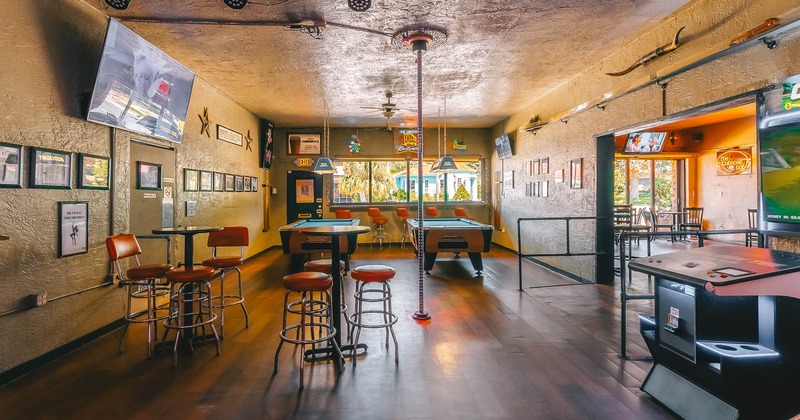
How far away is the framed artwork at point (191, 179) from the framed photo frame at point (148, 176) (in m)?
0.62

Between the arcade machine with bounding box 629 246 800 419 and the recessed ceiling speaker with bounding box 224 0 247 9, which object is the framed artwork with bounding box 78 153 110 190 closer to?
the recessed ceiling speaker with bounding box 224 0 247 9

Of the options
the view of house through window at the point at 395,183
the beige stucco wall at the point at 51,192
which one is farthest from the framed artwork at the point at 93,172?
the view of house through window at the point at 395,183

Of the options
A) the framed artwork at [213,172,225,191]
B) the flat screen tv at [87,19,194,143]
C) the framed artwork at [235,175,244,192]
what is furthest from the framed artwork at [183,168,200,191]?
the framed artwork at [235,175,244,192]

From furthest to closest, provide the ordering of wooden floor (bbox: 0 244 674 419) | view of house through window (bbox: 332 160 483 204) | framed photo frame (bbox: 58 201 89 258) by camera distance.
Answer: view of house through window (bbox: 332 160 483 204) → framed photo frame (bbox: 58 201 89 258) → wooden floor (bbox: 0 244 674 419)

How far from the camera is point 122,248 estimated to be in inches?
128

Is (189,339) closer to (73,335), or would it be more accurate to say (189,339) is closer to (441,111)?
(73,335)

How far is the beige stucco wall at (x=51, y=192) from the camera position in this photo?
2.73 metres

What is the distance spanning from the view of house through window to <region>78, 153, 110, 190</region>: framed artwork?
662cm

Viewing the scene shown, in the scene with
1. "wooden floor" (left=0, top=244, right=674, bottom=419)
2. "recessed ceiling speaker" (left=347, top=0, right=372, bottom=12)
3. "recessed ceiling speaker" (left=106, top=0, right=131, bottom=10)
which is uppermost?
"recessed ceiling speaker" (left=347, top=0, right=372, bottom=12)

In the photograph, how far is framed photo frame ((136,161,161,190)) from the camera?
4.37 m

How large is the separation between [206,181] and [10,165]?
3.33m

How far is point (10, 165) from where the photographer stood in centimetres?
272

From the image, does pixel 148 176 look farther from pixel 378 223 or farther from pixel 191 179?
pixel 378 223

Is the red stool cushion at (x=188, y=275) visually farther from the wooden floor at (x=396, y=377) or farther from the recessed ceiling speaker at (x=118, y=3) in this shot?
the recessed ceiling speaker at (x=118, y=3)
